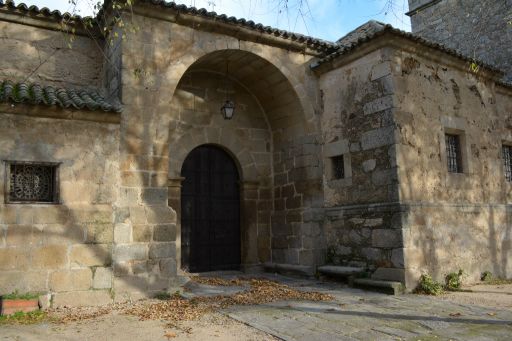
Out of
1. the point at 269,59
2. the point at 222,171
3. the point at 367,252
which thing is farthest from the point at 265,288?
the point at 269,59

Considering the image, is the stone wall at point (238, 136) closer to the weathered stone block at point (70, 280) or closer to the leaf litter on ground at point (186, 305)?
the leaf litter on ground at point (186, 305)

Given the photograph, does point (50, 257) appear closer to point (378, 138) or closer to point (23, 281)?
point (23, 281)

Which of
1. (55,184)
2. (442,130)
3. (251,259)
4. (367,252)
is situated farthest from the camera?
(251,259)

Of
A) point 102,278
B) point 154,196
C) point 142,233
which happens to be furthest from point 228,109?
point 102,278

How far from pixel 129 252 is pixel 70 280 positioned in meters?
0.82

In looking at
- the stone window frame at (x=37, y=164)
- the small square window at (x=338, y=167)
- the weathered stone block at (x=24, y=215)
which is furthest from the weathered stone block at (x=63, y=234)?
the small square window at (x=338, y=167)

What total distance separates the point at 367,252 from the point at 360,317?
2217mm

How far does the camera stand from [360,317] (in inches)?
192

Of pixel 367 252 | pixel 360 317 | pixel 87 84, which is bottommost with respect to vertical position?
pixel 360 317

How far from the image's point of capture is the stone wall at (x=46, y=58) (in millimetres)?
6824

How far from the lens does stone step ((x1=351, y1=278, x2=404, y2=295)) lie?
246 inches

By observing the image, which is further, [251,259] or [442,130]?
[251,259]

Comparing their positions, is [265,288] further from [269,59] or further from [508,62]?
[508,62]

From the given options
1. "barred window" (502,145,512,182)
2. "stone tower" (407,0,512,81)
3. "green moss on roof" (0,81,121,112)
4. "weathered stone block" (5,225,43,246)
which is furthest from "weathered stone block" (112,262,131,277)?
"stone tower" (407,0,512,81)
